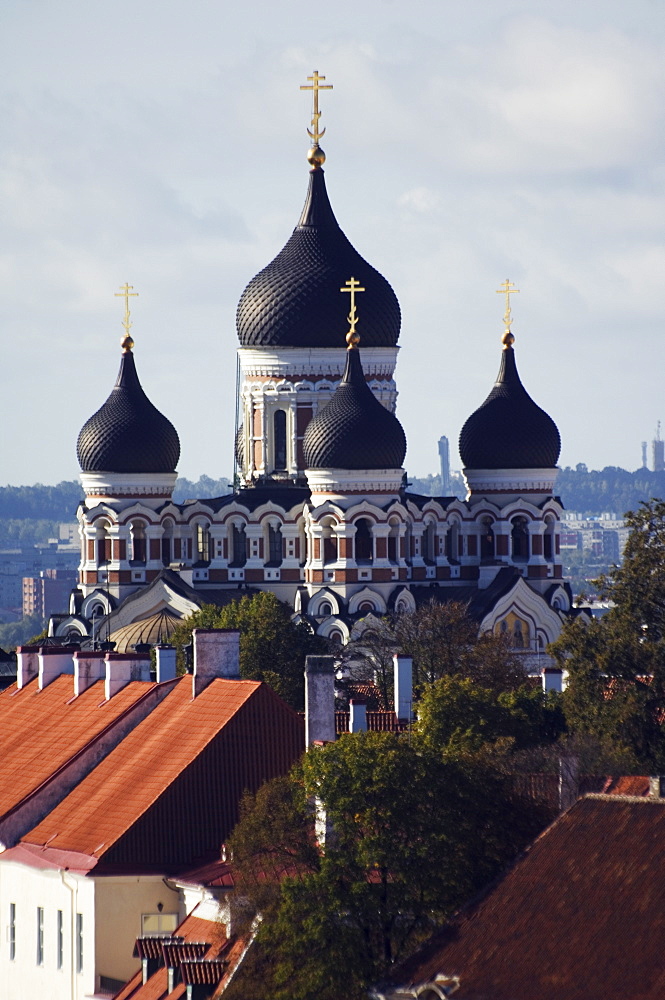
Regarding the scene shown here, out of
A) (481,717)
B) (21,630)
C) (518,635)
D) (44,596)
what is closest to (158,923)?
(481,717)

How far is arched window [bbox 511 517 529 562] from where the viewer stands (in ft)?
233

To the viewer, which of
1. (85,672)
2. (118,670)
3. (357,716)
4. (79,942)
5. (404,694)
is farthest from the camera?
(404,694)

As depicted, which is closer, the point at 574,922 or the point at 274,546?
the point at 574,922

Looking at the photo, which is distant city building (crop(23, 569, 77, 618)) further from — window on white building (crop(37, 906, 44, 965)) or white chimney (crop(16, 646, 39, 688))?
window on white building (crop(37, 906, 44, 965))

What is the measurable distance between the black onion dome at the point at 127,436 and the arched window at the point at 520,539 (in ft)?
25.3

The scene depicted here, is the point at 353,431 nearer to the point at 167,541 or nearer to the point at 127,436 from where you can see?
the point at 127,436

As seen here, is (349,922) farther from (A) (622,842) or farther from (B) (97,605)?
(B) (97,605)

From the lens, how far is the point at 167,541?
69.2 metres

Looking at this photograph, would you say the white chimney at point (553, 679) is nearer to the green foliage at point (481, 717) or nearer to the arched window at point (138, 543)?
the green foliage at point (481, 717)

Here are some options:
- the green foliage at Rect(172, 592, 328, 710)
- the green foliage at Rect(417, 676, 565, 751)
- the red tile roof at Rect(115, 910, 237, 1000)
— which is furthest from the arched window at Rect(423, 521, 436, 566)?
the red tile roof at Rect(115, 910, 237, 1000)

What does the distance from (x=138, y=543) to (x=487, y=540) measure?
25.4 ft

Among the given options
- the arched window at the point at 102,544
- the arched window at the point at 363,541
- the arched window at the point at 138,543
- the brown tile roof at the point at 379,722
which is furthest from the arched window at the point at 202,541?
the brown tile roof at the point at 379,722

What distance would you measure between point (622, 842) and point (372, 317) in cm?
4429

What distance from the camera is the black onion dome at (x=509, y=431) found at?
232 ft
